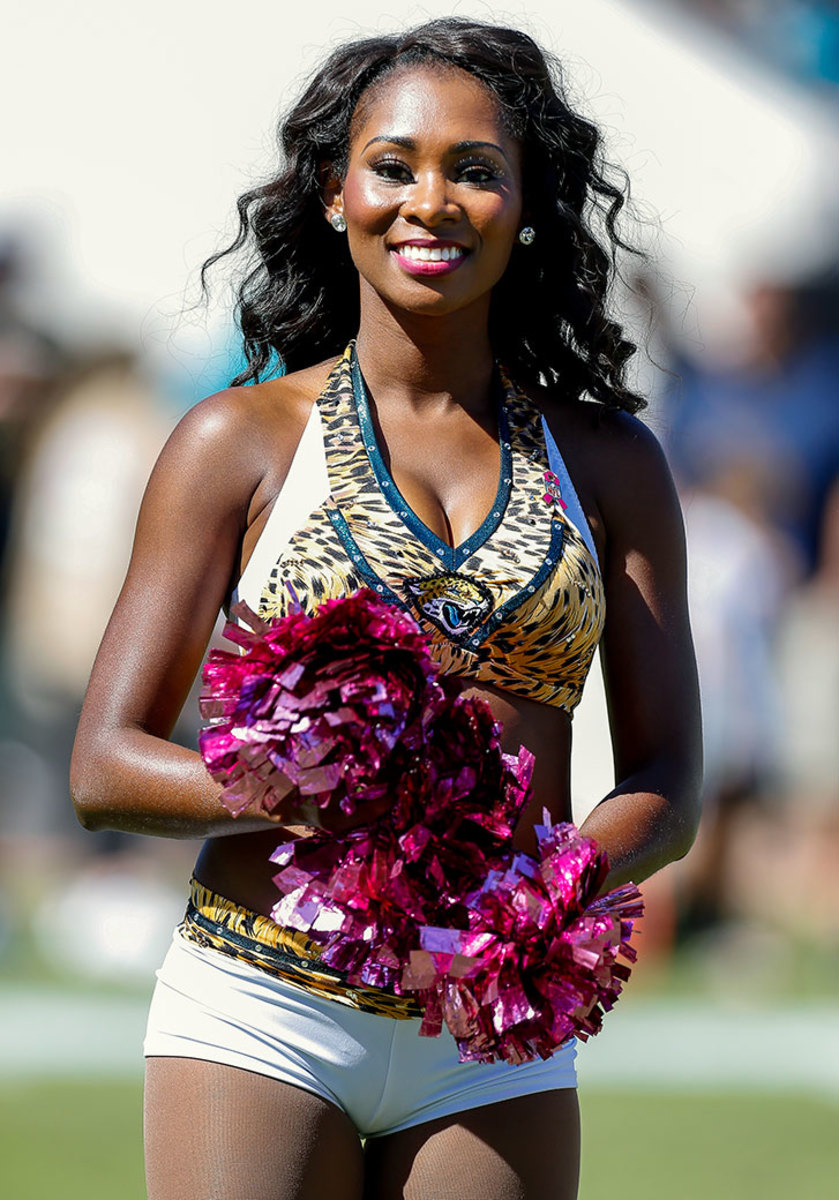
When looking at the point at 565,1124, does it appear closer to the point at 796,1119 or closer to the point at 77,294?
the point at 796,1119

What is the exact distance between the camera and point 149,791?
2.40 metres

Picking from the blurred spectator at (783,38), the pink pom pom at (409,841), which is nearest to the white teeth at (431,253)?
the pink pom pom at (409,841)

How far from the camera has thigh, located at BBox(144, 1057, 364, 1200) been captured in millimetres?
2389

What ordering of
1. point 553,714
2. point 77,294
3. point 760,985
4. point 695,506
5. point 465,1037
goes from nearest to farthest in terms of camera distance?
point 465,1037 < point 553,714 < point 760,985 < point 695,506 < point 77,294

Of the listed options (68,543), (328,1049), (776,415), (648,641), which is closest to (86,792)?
(328,1049)

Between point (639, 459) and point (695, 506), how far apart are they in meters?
5.49

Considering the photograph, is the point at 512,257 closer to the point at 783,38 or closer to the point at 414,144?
the point at 414,144

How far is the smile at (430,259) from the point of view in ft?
8.56

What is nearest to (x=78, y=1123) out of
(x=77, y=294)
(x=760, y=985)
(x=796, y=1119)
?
(x=796, y=1119)

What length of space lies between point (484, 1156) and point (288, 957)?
13.7 inches

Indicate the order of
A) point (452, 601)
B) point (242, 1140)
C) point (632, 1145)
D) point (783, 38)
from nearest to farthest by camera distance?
point (242, 1140), point (452, 601), point (632, 1145), point (783, 38)

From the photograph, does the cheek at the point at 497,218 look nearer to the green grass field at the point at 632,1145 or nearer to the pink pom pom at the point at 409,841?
the pink pom pom at the point at 409,841

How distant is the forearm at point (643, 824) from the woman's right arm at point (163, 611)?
57cm

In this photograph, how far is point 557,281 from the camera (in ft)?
9.52
